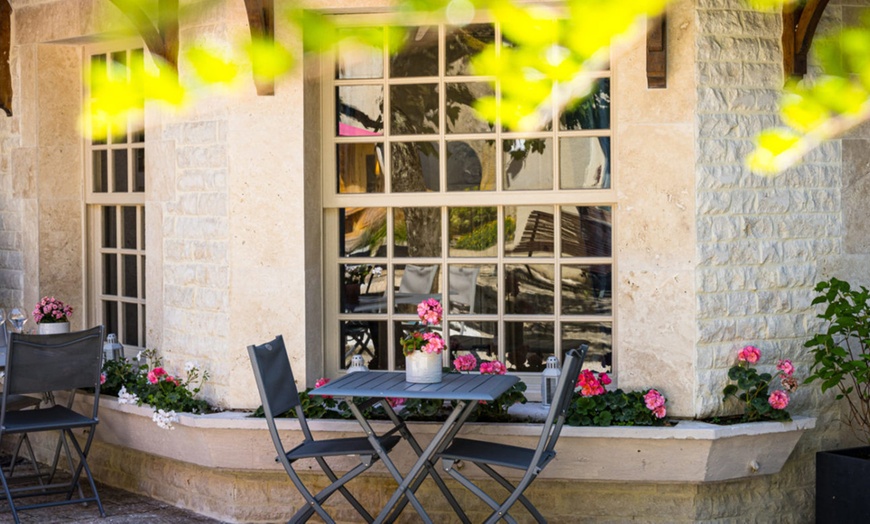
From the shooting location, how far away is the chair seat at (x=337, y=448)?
4.88 meters

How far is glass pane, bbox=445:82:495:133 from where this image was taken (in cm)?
591

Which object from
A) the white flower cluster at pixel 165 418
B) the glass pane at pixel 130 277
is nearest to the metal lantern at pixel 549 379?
the white flower cluster at pixel 165 418

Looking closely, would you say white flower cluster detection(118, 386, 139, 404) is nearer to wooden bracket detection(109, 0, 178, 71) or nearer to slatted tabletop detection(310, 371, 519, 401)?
slatted tabletop detection(310, 371, 519, 401)

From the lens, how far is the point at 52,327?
6887mm

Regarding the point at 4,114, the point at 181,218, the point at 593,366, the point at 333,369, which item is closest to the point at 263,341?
the point at 333,369

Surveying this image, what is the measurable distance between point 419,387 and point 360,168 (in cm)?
162

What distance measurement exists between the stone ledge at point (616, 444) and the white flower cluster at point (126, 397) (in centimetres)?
46

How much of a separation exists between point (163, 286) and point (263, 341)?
0.89 metres

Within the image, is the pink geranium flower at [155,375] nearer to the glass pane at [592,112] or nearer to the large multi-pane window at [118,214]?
the large multi-pane window at [118,214]

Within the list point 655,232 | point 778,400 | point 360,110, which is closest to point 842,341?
point 778,400

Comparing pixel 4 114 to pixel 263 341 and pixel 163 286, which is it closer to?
pixel 163 286

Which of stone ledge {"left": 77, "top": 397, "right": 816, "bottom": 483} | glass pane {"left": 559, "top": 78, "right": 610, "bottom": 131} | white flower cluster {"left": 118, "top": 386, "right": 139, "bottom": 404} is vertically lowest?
stone ledge {"left": 77, "top": 397, "right": 816, "bottom": 483}

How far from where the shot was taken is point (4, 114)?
750cm

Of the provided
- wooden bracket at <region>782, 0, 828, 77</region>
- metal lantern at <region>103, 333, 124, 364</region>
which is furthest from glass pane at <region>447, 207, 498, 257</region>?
metal lantern at <region>103, 333, 124, 364</region>
